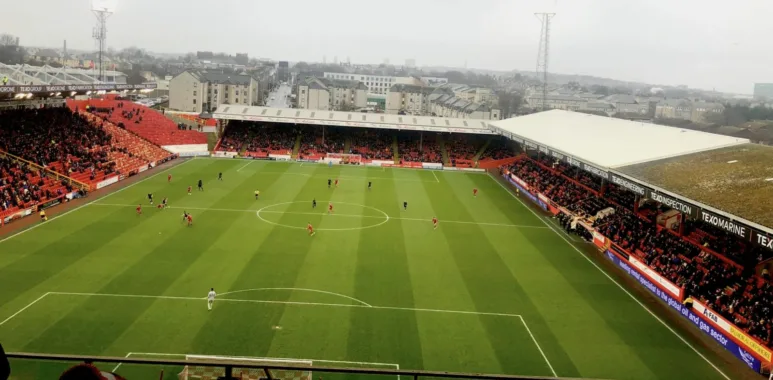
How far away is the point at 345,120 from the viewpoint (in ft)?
237

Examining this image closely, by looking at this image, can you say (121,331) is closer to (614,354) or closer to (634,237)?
(614,354)

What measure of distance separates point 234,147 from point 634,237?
50.3 m

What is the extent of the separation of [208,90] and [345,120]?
50.9 m

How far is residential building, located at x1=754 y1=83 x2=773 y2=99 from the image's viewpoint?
82.3m

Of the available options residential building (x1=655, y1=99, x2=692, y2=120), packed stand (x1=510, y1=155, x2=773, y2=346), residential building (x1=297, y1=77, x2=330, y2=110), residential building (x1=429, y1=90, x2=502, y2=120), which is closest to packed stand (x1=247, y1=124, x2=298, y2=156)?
residential building (x1=429, y1=90, x2=502, y2=120)

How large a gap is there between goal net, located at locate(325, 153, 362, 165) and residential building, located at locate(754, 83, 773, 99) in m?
59.9

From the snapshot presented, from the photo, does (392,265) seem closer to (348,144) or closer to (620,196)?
(620,196)

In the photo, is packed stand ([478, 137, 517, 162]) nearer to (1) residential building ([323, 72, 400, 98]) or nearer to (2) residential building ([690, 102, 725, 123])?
(2) residential building ([690, 102, 725, 123])

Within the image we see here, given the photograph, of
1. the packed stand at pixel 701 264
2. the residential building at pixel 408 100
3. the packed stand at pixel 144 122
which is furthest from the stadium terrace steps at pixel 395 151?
the residential building at pixel 408 100

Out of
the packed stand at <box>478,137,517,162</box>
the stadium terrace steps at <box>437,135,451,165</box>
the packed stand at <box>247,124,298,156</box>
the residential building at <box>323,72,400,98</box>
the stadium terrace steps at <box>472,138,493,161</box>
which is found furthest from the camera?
the residential building at <box>323,72,400,98</box>

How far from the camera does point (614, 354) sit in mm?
20000

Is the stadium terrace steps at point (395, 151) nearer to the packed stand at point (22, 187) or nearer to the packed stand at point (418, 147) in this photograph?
the packed stand at point (418, 147)

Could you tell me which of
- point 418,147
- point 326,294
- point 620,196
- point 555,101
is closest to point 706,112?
point 418,147

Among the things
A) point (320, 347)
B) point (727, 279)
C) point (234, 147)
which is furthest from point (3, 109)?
point (727, 279)
